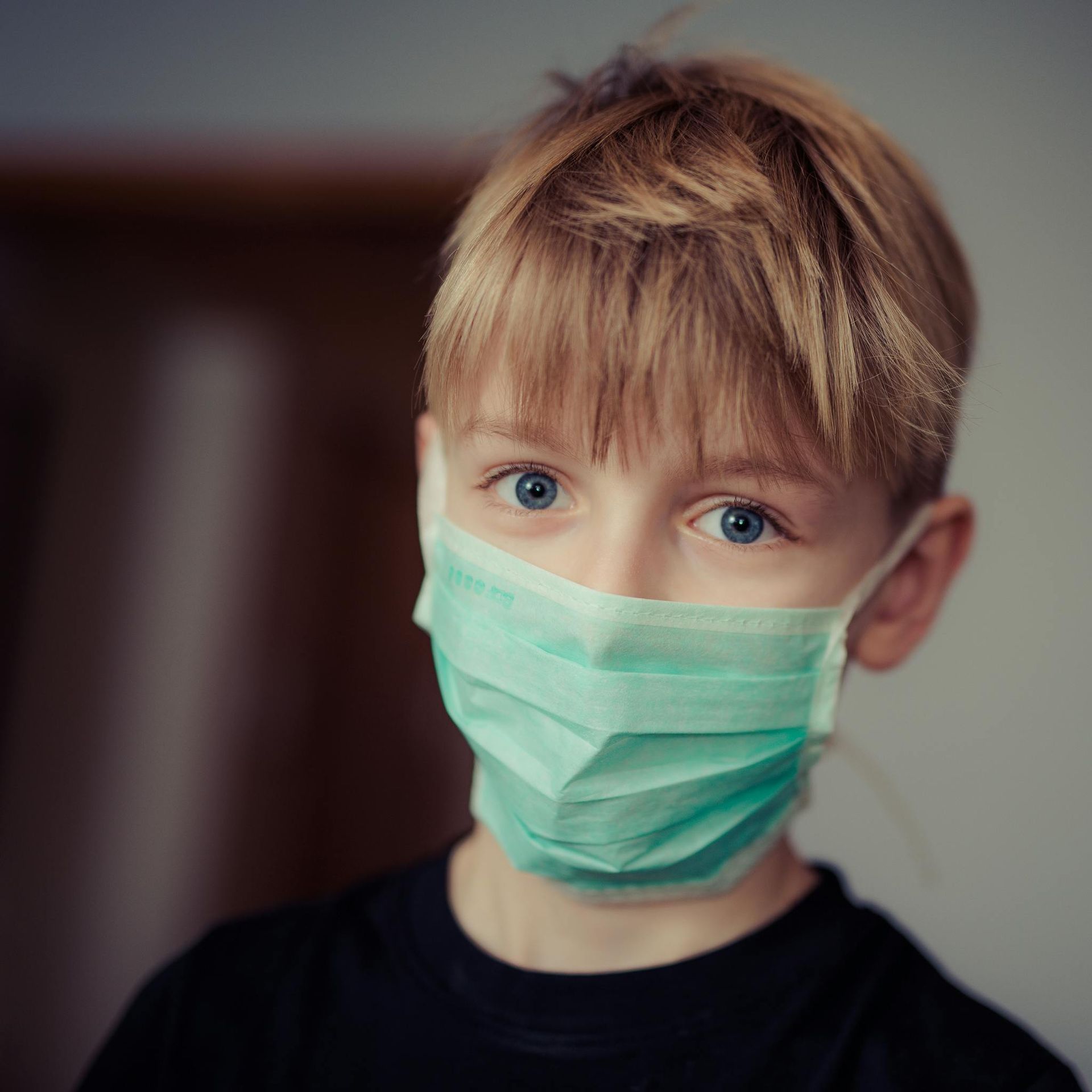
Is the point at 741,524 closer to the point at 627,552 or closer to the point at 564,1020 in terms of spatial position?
the point at 627,552

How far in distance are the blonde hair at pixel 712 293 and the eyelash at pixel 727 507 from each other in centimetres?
4

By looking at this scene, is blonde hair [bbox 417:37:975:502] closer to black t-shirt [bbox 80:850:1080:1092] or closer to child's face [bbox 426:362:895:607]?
child's face [bbox 426:362:895:607]

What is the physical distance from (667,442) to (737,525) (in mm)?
98

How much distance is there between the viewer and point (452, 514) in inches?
34.1

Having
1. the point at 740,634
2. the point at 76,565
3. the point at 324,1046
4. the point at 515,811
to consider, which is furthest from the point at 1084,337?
the point at 76,565

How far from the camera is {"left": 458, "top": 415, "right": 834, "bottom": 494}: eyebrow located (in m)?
0.73

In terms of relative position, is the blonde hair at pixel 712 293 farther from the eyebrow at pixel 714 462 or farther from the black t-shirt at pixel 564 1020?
the black t-shirt at pixel 564 1020

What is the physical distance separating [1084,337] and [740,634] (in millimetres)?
1217

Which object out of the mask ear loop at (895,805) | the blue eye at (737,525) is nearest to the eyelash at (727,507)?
the blue eye at (737,525)

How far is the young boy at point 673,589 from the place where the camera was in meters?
0.73

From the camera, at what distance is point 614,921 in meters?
0.83

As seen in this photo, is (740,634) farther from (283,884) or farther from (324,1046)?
(283,884)

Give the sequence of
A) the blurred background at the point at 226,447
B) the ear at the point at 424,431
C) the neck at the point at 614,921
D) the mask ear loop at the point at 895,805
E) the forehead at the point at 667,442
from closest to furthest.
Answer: the forehead at the point at 667,442
the neck at the point at 614,921
the ear at the point at 424,431
the mask ear loop at the point at 895,805
the blurred background at the point at 226,447

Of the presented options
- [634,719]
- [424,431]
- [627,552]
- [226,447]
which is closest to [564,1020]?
[634,719]
